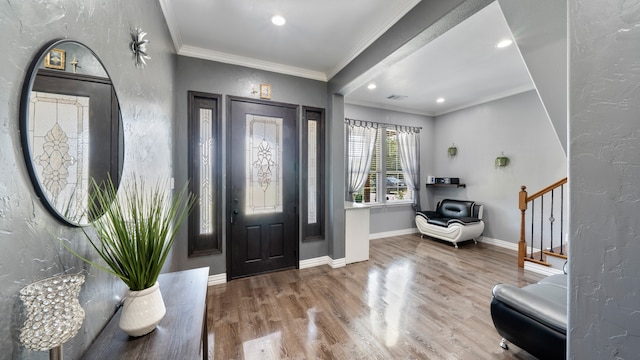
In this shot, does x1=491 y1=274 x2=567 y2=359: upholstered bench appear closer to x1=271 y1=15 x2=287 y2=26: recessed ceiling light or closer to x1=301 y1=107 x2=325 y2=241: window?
x1=301 y1=107 x2=325 y2=241: window

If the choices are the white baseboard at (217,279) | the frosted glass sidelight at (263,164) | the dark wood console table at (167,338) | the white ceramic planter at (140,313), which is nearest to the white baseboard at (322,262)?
the frosted glass sidelight at (263,164)

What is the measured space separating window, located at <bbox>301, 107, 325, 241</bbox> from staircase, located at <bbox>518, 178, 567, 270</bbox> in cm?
315

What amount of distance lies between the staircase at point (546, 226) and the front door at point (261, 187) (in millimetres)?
3537

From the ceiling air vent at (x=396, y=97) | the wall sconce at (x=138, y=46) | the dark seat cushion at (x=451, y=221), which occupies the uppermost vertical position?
the ceiling air vent at (x=396, y=97)

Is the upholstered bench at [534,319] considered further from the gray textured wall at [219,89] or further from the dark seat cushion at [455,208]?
the dark seat cushion at [455,208]

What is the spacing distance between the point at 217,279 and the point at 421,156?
5.06m

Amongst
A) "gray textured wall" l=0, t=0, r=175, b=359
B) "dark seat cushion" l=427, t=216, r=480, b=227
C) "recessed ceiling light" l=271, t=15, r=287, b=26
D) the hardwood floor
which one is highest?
"recessed ceiling light" l=271, t=15, r=287, b=26

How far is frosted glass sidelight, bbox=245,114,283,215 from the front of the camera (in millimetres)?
3115

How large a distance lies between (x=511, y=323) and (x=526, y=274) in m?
2.33

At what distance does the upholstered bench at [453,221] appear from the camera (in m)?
4.44

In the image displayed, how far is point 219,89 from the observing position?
2.94 meters

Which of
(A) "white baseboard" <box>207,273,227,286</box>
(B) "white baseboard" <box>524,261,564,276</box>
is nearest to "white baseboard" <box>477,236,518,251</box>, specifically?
(B) "white baseboard" <box>524,261,564,276</box>

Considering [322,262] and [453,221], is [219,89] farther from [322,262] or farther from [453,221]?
[453,221]

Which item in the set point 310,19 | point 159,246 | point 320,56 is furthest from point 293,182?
point 159,246
